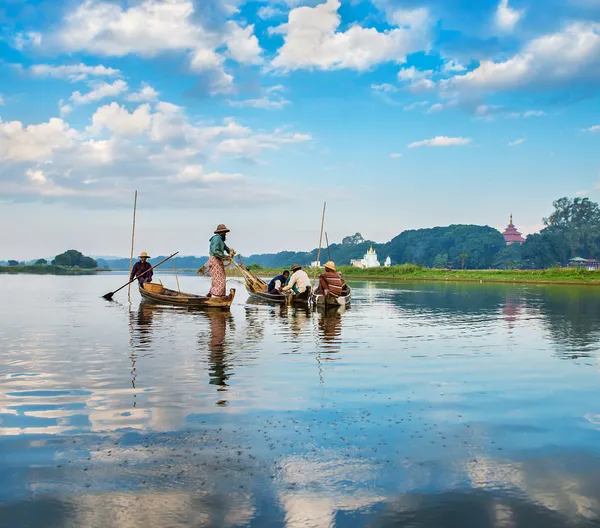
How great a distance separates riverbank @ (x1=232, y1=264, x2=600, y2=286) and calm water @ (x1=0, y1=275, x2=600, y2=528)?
5498 cm

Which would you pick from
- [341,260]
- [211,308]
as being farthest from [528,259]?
[211,308]

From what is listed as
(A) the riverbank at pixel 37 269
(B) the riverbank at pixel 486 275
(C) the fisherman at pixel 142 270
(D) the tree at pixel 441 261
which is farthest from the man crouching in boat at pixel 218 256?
(D) the tree at pixel 441 261

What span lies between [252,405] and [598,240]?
402 feet

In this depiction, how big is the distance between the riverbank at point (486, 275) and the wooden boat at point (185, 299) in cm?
4843

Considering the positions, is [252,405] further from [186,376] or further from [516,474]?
[516,474]

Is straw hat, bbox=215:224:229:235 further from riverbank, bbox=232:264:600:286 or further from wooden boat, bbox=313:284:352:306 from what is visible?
riverbank, bbox=232:264:600:286

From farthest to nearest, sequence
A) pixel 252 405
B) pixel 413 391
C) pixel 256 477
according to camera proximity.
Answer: pixel 413 391
pixel 252 405
pixel 256 477

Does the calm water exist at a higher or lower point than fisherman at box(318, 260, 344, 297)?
lower

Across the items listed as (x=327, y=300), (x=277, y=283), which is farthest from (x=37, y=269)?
(x=327, y=300)

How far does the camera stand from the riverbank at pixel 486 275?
62906 millimetres

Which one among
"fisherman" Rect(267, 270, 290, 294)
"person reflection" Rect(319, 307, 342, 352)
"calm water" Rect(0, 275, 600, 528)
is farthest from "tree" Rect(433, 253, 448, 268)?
"calm water" Rect(0, 275, 600, 528)

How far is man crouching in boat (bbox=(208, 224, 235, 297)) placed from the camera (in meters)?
19.1

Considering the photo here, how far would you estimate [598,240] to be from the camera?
114 meters

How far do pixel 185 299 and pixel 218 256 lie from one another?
261 cm
